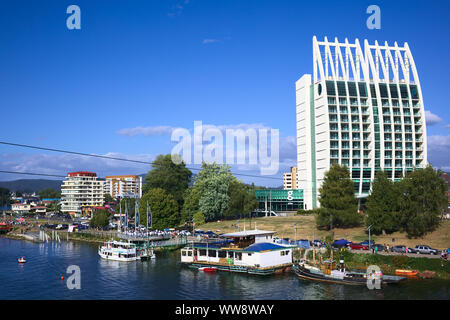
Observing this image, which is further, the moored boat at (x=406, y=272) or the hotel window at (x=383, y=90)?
the hotel window at (x=383, y=90)

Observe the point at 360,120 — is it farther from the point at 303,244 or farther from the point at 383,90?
the point at 303,244

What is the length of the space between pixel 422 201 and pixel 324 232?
2131 centimetres

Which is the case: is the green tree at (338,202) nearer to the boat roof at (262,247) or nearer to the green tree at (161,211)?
the boat roof at (262,247)

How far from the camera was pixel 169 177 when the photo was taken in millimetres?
140000

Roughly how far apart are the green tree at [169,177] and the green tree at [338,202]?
59.6m

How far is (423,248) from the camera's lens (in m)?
65.4

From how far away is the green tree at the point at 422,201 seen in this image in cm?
7350

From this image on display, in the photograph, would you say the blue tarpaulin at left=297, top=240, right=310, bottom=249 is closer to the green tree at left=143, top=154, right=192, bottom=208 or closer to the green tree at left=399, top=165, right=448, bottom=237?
the green tree at left=399, top=165, right=448, bottom=237

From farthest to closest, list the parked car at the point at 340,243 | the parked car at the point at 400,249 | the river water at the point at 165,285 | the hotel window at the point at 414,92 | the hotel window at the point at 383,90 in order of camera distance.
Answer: the hotel window at the point at 414,92, the hotel window at the point at 383,90, the parked car at the point at 340,243, the parked car at the point at 400,249, the river water at the point at 165,285

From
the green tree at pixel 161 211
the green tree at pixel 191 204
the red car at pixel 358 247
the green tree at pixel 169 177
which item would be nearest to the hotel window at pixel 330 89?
the green tree at pixel 191 204

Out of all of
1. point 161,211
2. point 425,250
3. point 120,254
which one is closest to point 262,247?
point 425,250

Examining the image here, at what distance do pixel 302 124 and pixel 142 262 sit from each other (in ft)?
257
